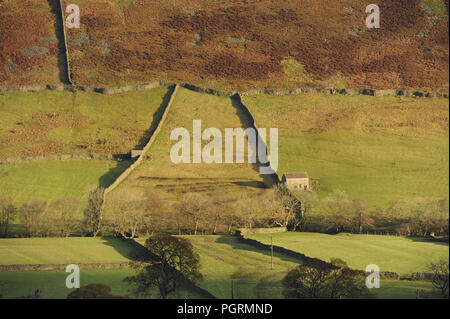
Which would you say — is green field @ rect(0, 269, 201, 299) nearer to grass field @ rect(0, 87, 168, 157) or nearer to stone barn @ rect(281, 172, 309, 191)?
stone barn @ rect(281, 172, 309, 191)

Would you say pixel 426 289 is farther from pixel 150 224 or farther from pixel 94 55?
pixel 94 55

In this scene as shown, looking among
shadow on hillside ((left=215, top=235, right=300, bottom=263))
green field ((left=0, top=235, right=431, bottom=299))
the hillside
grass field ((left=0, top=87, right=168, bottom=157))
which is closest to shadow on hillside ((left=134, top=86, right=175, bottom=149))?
grass field ((left=0, top=87, right=168, bottom=157))

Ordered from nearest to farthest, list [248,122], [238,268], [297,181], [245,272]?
[245,272] → [238,268] → [297,181] → [248,122]

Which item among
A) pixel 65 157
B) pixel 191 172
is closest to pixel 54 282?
pixel 191 172

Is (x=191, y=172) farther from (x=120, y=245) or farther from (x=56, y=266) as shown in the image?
(x=56, y=266)

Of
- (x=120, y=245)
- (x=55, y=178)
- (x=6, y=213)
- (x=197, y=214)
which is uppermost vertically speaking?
(x=55, y=178)

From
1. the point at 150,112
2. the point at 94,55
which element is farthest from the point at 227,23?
the point at 150,112
